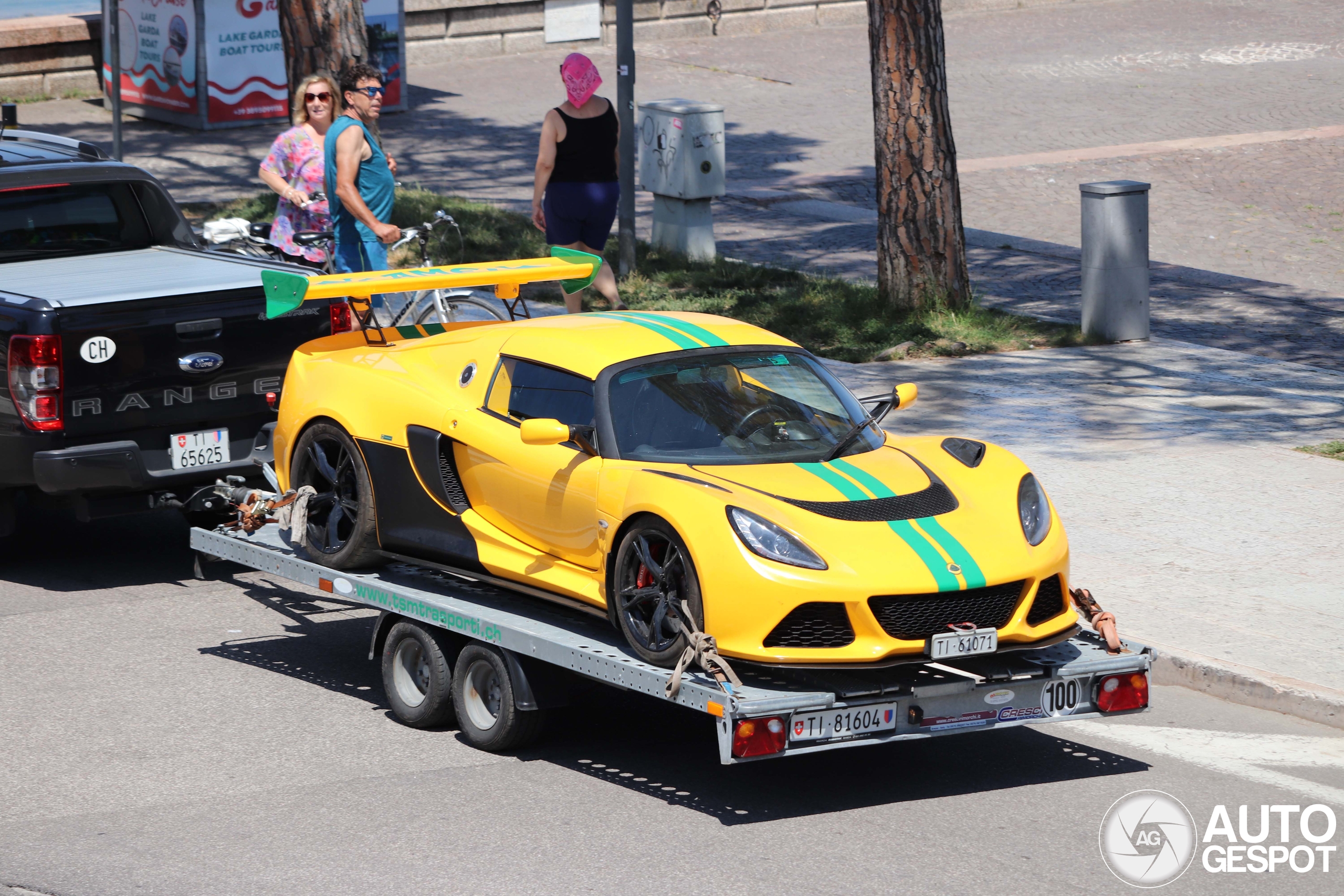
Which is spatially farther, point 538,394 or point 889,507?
point 538,394

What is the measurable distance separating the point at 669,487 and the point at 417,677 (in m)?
1.54

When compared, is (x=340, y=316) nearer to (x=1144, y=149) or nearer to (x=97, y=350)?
(x=97, y=350)

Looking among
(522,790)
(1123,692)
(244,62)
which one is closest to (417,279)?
(522,790)

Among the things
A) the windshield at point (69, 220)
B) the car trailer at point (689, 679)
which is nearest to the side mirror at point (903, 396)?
the car trailer at point (689, 679)

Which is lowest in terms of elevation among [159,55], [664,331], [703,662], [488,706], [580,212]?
[488,706]

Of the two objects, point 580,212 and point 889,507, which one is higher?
point 580,212

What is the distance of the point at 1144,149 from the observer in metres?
21.1

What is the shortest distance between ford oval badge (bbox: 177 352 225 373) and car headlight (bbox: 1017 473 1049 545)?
4.05m

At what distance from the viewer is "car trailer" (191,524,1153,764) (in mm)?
5727

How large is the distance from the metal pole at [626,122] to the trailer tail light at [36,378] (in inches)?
277

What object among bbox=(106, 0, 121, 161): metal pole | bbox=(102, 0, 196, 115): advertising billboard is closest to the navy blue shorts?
bbox=(106, 0, 121, 161): metal pole

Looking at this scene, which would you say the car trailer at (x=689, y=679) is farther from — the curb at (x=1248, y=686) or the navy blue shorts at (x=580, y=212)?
the navy blue shorts at (x=580, y=212)

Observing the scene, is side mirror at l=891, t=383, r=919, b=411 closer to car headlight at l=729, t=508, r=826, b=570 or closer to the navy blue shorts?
car headlight at l=729, t=508, r=826, b=570

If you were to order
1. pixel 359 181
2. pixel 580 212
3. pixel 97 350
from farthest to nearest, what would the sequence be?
pixel 580 212, pixel 359 181, pixel 97 350
